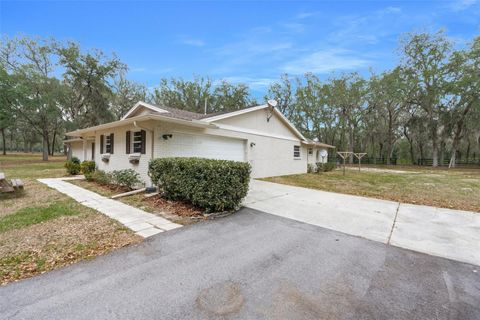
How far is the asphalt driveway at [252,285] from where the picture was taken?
2.02 m

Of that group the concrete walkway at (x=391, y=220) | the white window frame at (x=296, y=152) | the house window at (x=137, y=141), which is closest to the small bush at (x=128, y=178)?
the house window at (x=137, y=141)

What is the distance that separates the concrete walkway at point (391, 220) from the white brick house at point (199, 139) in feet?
11.0

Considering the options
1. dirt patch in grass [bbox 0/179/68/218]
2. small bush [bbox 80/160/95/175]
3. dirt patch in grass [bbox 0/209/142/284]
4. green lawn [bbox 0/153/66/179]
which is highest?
small bush [bbox 80/160/95/175]

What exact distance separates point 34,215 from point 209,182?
3.93 metres

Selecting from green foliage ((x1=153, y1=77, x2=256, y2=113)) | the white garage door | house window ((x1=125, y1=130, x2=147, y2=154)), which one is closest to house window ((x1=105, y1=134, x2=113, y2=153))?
house window ((x1=125, y1=130, x2=147, y2=154))

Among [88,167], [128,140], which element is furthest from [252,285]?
[88,167]

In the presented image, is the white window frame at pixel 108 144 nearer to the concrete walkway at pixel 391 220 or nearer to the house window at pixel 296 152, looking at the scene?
the concrete walkway at pixel 391 220

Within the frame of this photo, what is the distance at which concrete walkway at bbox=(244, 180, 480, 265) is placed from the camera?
3607mm

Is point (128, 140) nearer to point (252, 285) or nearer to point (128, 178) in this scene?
point (128, 178)

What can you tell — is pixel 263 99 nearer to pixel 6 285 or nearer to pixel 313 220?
pixel 313 220

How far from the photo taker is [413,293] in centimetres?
234

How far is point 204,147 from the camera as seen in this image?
902 cm

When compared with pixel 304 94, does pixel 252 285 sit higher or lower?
lower

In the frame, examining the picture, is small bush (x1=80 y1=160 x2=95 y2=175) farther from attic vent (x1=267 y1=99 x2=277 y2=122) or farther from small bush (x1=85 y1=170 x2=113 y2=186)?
attic vent (x1=267 y1=99 x2=277 y2=122)
